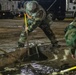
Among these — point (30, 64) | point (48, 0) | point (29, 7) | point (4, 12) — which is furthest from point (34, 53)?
point (4, 12)

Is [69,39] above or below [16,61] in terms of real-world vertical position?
above


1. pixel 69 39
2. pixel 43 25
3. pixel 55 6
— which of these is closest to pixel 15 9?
pixel 55 6

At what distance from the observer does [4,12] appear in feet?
116

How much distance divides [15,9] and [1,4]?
1879 millimetres

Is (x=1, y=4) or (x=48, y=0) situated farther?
(x=1, y=4)

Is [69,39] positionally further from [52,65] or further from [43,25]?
[43,25]

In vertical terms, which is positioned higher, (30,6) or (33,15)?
(30,6)

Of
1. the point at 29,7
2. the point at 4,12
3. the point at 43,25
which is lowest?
the point at 4,12

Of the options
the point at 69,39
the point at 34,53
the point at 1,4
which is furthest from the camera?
the point at 1,4

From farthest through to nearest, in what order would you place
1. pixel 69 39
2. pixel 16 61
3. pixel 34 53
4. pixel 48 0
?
pixel 48 0 < pixel 34 53 < pixel 16 61 < pixel 69 39

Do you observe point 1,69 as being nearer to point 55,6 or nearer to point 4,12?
point 55,6

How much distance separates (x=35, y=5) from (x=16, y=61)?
6.66ft

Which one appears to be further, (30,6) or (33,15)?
(33,15)

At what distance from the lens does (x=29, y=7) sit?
8.41 meters
